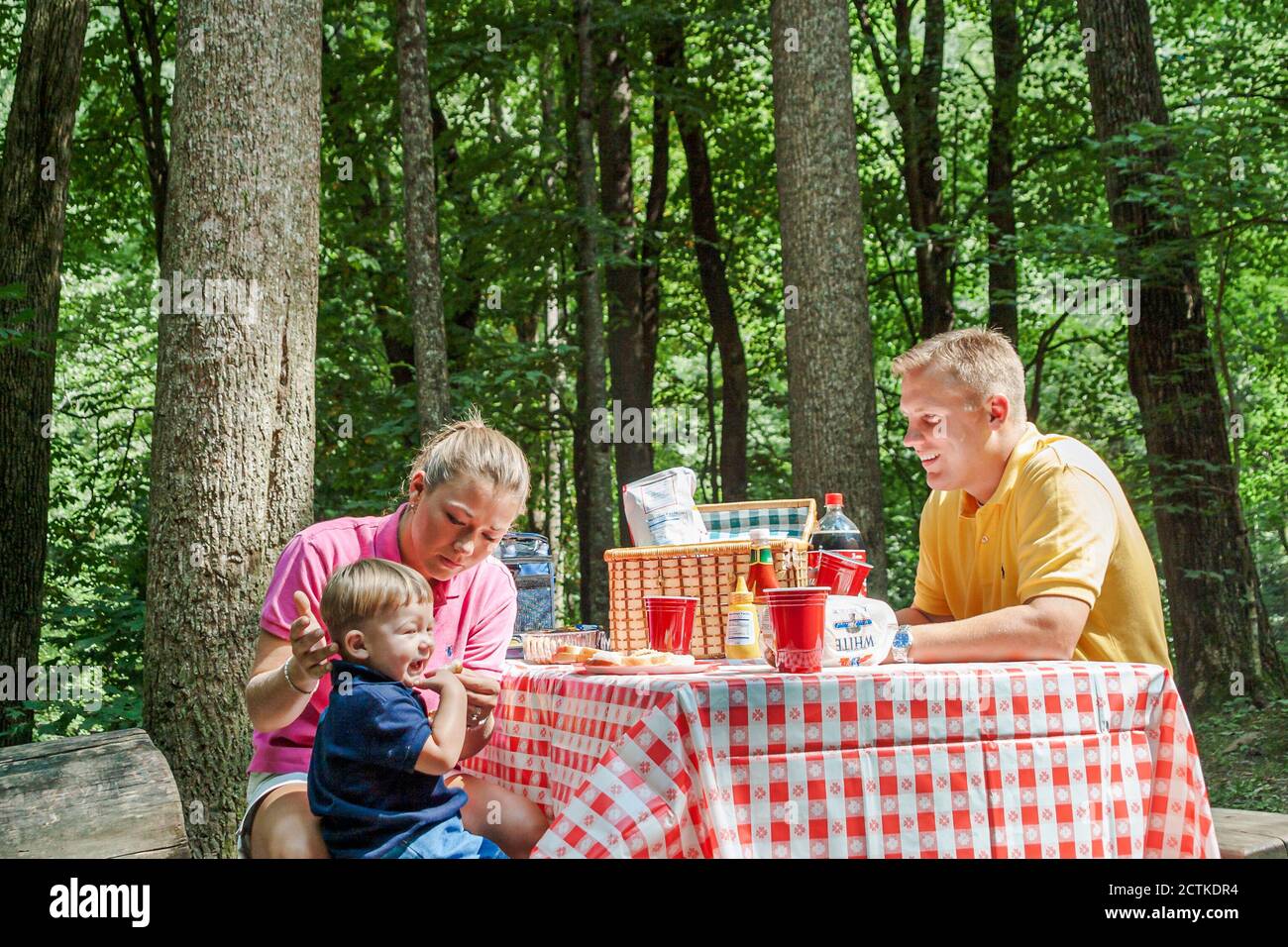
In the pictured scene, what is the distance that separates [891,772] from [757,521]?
1.69 meters

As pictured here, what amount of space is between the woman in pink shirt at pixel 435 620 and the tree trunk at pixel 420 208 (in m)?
5.64

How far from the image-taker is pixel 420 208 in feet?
28.0

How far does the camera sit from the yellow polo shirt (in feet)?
8.43

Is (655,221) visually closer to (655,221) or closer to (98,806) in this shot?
(655,221)

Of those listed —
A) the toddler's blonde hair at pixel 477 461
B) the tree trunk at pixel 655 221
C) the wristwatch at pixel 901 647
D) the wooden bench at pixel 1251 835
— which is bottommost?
the wooden bench at pixel 1251 835

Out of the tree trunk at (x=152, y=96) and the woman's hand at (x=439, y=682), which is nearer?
the woman's hand at (x=439, y=682)

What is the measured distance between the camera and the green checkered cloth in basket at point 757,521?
11.9 feet

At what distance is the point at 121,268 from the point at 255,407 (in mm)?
13077

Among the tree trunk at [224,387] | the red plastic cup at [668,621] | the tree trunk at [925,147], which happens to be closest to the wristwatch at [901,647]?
the red plastic cup at [668,621]

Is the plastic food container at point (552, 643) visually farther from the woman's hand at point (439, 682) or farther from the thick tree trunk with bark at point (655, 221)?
the thick tree trunk with bark at point (655, 221)

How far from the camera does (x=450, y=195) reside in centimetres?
1147

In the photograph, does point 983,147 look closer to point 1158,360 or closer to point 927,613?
point 1158,360

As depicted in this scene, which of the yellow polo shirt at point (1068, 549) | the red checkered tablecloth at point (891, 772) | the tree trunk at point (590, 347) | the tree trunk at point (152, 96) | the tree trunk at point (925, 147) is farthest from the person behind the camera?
the tree trunk at point (925, 147)

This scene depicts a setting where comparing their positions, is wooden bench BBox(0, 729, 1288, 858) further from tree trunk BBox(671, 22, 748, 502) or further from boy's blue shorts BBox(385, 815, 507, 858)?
tree trunk BBox(671, 22, 748, 502)
